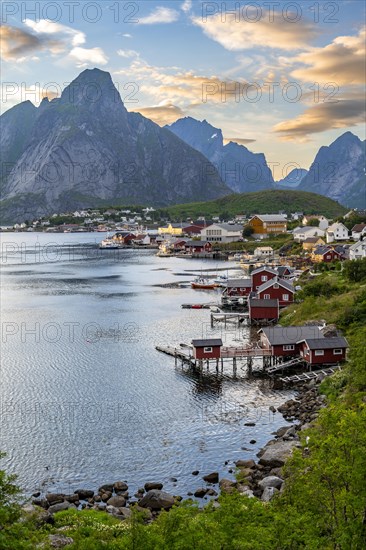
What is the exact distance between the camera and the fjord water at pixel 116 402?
24.4 metres

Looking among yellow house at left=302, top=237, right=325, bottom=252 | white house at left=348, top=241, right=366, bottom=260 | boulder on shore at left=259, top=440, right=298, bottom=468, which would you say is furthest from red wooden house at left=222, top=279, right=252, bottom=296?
boulder on shore at left=259, top=440, right=298, bottom=468

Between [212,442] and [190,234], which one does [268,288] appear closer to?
[212,442]

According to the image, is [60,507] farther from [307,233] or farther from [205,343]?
[307,233]

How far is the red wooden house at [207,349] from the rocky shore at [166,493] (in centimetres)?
1222

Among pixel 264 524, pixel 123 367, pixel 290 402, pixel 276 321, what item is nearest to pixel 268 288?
pixel 276 321

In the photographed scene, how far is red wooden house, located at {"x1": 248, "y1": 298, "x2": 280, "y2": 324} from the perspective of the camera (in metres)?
52.1

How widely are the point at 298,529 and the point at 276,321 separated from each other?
41055 millimetres

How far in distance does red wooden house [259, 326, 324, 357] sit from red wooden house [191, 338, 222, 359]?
3.76m

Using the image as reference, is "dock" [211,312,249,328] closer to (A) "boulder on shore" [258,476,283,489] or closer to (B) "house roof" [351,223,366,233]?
(A) "boulder on shore" [258,476,283,489]

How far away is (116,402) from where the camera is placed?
32.2 metres

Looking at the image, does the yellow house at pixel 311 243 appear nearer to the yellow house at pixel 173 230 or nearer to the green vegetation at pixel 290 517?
the yellow house at pixel 173 230

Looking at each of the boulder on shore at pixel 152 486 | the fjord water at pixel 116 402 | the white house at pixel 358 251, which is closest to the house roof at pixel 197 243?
the white house at pixel 358 251

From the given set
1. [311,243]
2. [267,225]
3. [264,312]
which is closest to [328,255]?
[311,243]

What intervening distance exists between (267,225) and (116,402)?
11315 cm
